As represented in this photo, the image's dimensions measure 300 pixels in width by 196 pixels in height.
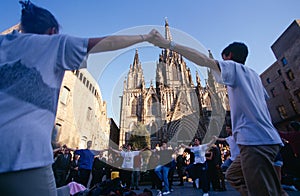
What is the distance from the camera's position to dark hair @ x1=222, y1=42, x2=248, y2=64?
193 centimetres

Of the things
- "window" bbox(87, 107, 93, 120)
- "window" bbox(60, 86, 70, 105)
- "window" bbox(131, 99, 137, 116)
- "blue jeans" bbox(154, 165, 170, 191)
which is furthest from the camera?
"window" bbox(131, 99, 137, 116)

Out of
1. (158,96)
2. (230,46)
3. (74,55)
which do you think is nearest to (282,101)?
(158,96)

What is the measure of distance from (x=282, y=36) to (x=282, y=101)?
897cm

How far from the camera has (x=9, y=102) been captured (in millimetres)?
802

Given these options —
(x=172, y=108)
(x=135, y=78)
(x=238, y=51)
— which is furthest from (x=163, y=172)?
(x=135, y=78)

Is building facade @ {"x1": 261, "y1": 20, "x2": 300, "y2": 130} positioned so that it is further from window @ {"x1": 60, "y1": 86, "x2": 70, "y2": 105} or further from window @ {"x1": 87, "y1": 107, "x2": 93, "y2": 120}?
window @ {"x1": 60, "y1": 86, "x2": 70, "y2": 105}

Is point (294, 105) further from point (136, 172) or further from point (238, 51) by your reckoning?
point (238, 51)

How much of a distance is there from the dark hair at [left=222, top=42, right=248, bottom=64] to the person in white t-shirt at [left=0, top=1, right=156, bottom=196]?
1424 millimetres

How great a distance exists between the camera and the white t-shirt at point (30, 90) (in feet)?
2.40

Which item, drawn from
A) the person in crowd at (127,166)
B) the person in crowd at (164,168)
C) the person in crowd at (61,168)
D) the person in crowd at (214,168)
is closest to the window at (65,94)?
the person in crowd at (61,168)

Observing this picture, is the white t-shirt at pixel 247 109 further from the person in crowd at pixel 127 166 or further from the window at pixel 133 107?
the window at pixel 133 107

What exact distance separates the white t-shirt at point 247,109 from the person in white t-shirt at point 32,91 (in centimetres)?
114

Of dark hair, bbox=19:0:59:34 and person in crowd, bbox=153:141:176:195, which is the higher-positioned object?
dark hair, bbox=19:0:59:34

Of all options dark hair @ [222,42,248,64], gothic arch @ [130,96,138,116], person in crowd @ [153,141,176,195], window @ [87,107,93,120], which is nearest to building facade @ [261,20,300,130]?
person in crowd @ [153,141,176,195]
